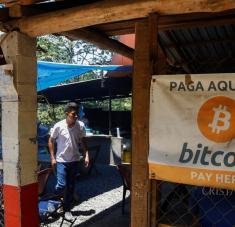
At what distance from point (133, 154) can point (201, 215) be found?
0.84 metres

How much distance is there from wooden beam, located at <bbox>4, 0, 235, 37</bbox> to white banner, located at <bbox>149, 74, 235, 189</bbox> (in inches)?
20.7

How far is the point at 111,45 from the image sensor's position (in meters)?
5.54

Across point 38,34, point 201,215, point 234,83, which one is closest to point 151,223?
point 201,215

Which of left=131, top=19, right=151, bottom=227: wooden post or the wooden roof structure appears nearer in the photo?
the wooden roof structure

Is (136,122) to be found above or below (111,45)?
below

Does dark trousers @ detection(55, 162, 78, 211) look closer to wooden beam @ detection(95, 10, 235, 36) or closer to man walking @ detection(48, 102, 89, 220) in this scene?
man walking @ detection(48, 102, 89, 220)

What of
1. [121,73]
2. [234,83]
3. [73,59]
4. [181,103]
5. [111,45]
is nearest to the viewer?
[234,83]

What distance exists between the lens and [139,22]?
349cm

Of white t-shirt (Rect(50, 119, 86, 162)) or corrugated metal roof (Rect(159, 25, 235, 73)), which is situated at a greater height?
corrugated metal roof (Rect(159, 25, 235, 73))

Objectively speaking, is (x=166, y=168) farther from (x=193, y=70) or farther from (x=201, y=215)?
(x=193, y=70)

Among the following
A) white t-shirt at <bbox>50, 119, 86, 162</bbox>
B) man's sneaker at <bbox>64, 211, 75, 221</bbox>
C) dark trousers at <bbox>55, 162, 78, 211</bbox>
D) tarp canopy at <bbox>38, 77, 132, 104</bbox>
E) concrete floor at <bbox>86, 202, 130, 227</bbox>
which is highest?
tarp canopy at <bbox>38, 77, 132, 104</bbox>

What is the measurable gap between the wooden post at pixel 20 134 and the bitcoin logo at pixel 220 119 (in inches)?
80.4

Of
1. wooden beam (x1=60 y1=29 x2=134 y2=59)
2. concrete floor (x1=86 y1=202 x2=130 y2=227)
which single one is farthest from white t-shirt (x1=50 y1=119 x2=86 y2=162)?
wooden beam (x1=60 y1=29 x2=134 y2=59)

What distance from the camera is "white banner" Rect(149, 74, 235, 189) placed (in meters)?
3.01
